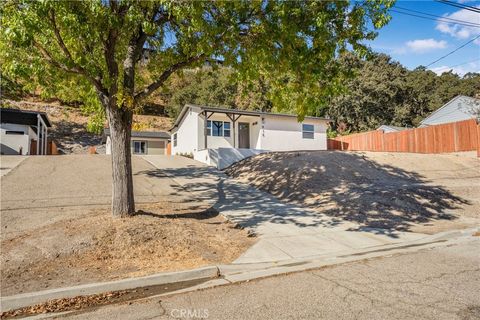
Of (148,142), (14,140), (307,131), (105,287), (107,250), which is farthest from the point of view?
(148,142)

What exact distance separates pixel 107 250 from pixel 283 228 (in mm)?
4211

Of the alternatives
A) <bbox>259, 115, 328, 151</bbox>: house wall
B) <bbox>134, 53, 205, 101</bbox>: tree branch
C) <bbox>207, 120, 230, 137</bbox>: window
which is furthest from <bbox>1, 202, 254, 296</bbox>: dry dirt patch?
<bbox>259, 115, 328, 151</bbox>: house wall

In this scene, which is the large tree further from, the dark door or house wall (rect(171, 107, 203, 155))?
the dark door

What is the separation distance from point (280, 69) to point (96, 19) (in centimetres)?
433

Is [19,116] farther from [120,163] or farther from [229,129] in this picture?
[120,163]

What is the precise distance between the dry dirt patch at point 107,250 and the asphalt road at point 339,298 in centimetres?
123

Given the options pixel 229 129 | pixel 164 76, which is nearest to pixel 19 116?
pixel 229 129

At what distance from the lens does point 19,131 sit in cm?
2688

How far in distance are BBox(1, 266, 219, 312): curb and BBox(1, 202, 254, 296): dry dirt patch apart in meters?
0.31

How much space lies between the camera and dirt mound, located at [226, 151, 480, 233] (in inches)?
379

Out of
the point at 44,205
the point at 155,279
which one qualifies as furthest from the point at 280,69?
the point at 44,205

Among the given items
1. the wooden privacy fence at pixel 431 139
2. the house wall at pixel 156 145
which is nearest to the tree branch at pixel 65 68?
the wooden privacy fence at pixel 431 139

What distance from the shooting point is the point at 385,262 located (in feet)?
18.6

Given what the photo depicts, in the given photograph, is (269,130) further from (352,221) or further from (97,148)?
(97,148)
